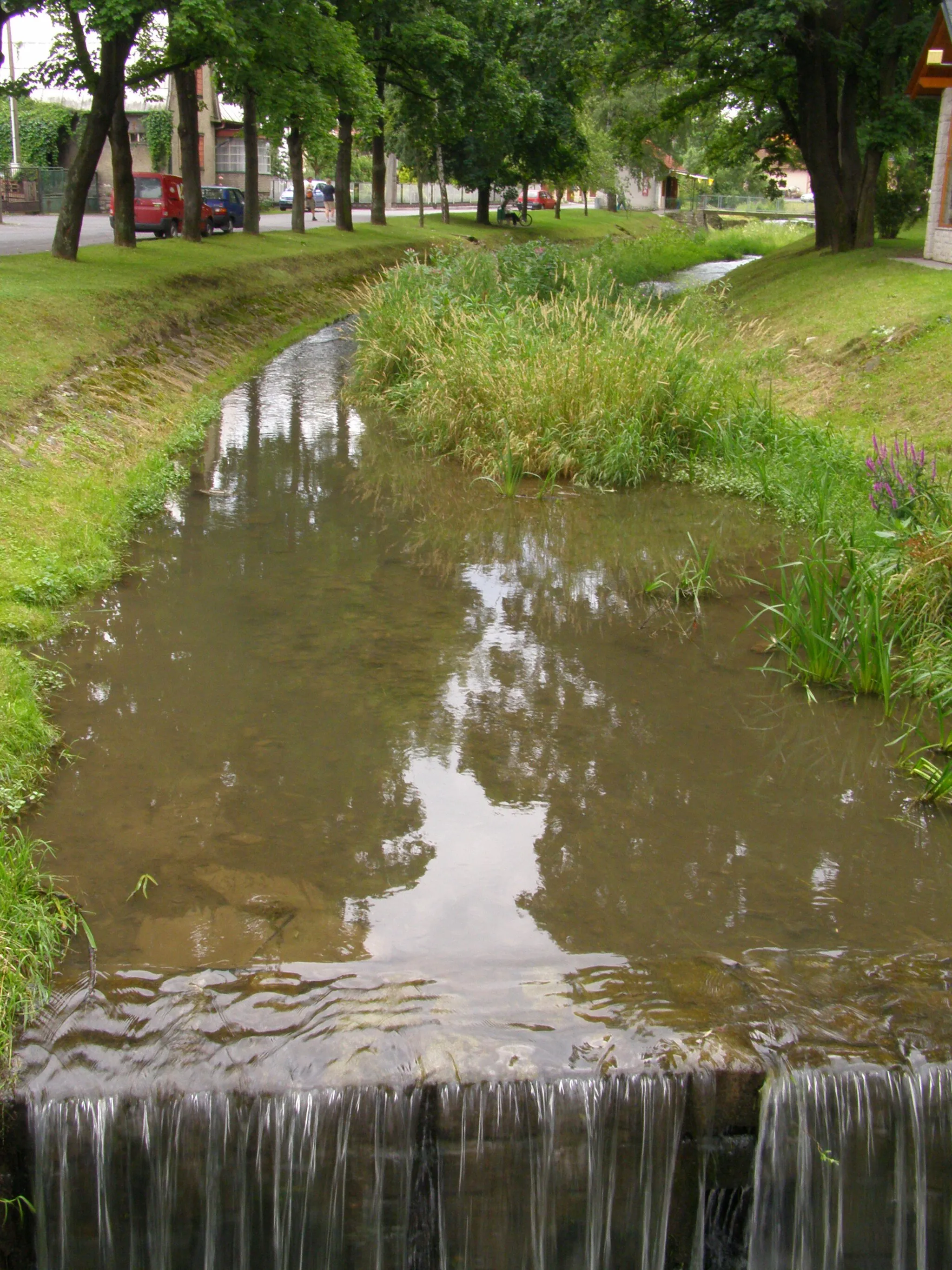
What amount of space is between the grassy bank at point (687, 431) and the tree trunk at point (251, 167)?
12209mm

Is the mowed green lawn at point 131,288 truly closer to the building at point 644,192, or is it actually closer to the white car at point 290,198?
the white car at point 290,198

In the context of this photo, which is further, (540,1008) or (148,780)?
(148,780)

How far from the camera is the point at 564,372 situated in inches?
467

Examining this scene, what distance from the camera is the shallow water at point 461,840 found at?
3.92m

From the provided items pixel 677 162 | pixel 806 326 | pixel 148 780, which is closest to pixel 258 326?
pixel 806 326

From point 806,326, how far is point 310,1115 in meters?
16.0

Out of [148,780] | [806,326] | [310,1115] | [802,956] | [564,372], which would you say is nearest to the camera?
[310,1115]

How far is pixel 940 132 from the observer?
856 inches

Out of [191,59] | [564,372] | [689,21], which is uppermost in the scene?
[689,21]

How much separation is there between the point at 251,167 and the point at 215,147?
2908 centimetres

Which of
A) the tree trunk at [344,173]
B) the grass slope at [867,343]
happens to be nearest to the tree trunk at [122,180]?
the tree trunk at [344,173]

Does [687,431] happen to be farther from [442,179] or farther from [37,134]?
[37,134]

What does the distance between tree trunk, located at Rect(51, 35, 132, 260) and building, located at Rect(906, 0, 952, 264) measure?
47.4 ft

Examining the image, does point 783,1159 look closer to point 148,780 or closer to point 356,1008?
point 356,1008
